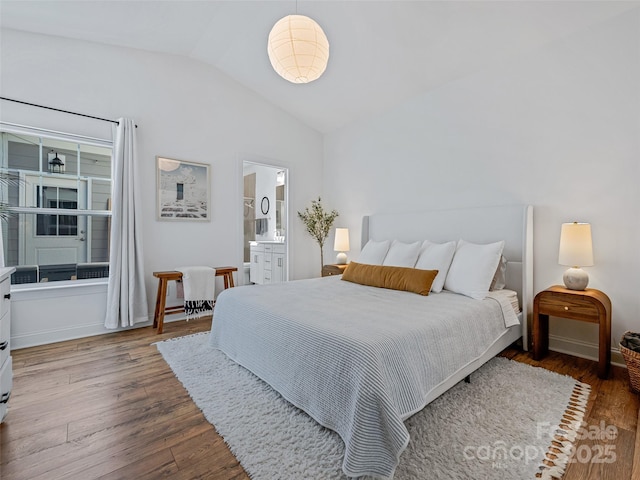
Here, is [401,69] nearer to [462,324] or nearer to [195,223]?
[462,324]

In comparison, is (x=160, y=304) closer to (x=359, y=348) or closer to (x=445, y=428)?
(x=359, y=348)

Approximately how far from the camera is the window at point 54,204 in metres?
2.93

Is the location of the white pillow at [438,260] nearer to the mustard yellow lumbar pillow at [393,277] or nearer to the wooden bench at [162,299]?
the mustard yellow lumbar pillow at [393,277]

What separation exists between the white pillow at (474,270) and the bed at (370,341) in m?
0.10

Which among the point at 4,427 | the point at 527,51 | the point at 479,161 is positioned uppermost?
the point at 527,51

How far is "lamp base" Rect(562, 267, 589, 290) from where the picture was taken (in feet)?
7.95

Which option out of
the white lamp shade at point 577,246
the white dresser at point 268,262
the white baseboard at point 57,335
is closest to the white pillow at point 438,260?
the white lamp shade at point 577,246

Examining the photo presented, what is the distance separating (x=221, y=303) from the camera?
2625mm

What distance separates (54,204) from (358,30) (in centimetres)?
355

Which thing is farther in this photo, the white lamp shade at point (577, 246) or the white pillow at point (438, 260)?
the white pillow at point (438, 260)

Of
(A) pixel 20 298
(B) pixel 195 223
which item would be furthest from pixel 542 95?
(A) pixel 20 298

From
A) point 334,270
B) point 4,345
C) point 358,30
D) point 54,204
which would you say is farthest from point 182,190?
point 358,30

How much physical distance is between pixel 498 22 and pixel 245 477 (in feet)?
12.0

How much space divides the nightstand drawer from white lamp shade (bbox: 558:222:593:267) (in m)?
0.27
